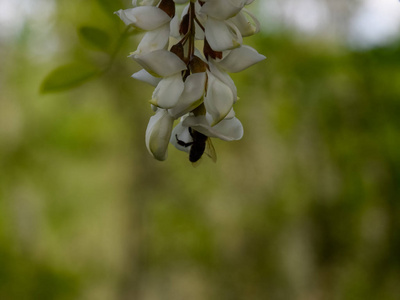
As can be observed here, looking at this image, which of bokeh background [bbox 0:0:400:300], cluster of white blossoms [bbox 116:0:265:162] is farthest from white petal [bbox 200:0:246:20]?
bokeh background [bbox 0:0:400:300]

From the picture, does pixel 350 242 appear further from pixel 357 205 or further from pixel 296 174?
pixel 296 174

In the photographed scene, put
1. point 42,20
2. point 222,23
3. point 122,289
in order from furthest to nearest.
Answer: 1. point 122,289
2. point 42,20
3. point 222,23

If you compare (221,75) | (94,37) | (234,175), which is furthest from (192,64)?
(234,175)

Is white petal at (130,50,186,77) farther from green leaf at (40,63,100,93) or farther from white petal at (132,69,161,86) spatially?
green leaf at (40,63,100,93)

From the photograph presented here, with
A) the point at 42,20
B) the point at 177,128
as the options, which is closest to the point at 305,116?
the point at 42,20

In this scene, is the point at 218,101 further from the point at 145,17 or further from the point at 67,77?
the point at 67,77

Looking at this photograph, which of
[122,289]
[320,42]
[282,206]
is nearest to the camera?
[320,42]

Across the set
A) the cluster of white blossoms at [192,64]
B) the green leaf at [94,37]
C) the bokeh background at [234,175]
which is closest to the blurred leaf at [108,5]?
the green leaf at [94,37]

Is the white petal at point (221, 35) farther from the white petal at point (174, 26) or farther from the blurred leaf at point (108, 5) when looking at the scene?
A: the blurred leaf at point (108, 5)
